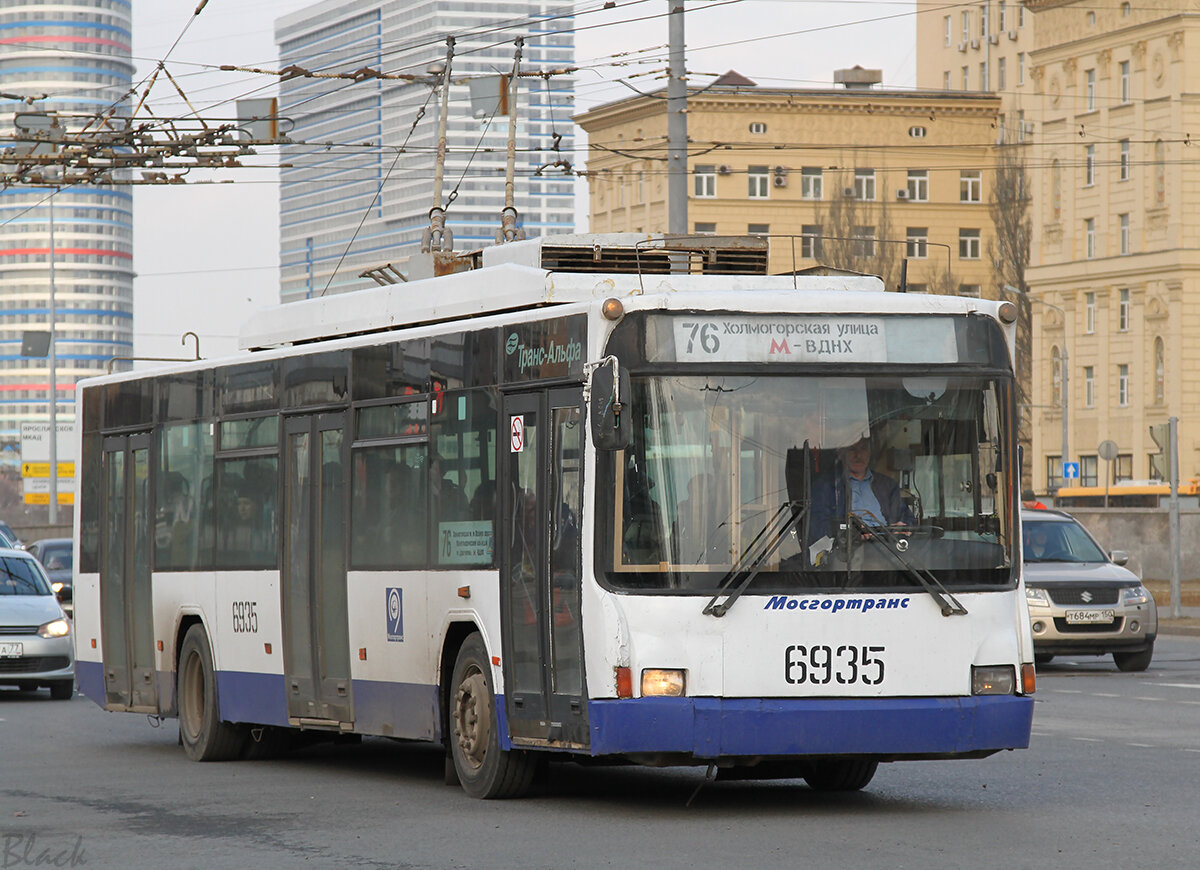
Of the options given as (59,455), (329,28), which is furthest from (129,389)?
(59,455)

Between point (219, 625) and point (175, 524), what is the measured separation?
3.40 ft

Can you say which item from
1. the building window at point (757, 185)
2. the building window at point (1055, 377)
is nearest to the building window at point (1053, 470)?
the building window at point (1055, 377)

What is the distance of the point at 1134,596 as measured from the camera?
24047mm

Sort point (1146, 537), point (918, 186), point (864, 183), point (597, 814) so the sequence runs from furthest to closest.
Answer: point (918, 186), point (864, 183), point (1146, 537), point (597, 814)

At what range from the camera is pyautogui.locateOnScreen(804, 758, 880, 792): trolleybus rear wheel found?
1258 cm

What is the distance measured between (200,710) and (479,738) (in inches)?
157

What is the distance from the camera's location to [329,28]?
59.9m

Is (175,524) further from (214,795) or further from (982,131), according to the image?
(982,131)

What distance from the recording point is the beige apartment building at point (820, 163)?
365 feet

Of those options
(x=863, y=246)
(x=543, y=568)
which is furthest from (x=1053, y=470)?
(x=543, y=568)

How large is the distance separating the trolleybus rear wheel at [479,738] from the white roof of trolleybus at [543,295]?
1.85 metres

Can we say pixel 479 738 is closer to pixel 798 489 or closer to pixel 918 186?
pixel 798 489

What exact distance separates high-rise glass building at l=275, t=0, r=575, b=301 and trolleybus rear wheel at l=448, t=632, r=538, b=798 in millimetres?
12805

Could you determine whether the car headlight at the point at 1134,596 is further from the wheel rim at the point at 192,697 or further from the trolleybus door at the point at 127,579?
the wheel rim at the point at 192,697
